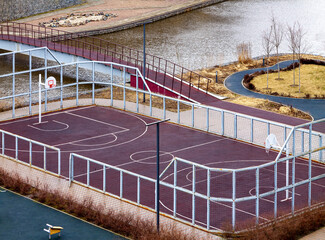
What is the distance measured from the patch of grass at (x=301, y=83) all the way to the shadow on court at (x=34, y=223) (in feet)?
81.0

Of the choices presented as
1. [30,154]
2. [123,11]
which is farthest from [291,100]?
[123,11]

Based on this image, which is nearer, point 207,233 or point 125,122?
point 207,233

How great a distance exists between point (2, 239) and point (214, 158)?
13.6 meters

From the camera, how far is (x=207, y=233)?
32312 mm

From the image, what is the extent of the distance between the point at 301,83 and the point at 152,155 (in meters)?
19.4

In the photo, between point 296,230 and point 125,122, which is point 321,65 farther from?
point 296,230

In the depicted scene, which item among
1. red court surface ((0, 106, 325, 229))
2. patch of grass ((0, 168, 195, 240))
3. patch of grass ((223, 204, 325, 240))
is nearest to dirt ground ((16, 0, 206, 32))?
red court surface ((0, 106, 325, 229))

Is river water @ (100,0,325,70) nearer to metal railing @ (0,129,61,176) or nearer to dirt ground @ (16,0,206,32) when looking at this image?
dirt ground @ (16,0,206,32)

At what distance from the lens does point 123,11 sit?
91.8m

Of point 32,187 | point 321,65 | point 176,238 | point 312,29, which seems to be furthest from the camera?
point 312,29

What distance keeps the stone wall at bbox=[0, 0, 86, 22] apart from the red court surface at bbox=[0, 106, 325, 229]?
3694 centimetres

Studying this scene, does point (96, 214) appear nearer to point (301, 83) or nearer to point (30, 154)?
point (30, 154)

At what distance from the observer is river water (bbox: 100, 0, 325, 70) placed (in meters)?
71.5

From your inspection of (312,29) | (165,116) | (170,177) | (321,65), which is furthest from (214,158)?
(312,29)
